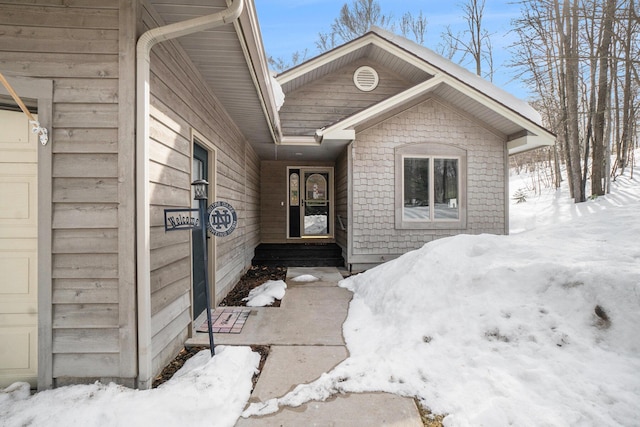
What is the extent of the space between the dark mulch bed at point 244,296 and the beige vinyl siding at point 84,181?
0.42 metres

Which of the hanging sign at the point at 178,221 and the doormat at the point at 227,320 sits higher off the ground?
the hanging sign at the point at 178,221

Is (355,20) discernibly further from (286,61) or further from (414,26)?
(286,61)

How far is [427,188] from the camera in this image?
6.48 meters

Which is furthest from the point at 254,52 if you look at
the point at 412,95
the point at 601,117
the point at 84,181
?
the point at 601,117

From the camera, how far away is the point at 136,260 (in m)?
2.25

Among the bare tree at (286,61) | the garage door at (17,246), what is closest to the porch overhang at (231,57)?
the garage door at (17,246)

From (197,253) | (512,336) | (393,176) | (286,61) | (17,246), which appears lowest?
(512,336)

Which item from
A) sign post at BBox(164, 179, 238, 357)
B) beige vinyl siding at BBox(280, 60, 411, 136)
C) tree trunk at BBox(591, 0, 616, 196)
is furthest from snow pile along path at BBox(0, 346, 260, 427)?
tree trunk at BBox(591, 0, 616, 196)

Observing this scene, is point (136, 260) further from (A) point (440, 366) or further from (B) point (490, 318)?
(B) point (490, 318)

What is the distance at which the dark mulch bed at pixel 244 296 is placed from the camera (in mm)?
2578

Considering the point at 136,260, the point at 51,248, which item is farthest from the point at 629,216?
the point at 51,248

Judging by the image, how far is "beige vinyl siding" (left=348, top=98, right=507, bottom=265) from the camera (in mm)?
6375

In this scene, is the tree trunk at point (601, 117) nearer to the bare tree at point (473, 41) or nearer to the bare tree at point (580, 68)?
the bare tree at point (580, 68)

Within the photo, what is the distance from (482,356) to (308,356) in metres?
1.48
